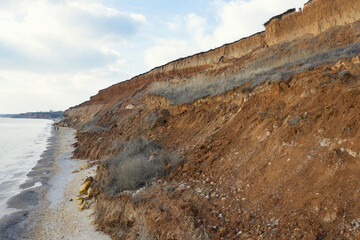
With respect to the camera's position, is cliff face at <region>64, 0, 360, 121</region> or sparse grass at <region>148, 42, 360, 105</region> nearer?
sparse grass at <region>148, 42, 360, 105</region>

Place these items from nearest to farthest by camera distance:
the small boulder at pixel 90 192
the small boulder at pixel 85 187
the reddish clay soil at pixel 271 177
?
the reddish clay soil at pixel 271 177 < the small boulder at pixel 90 192 < the small boulder at pixel 85 187

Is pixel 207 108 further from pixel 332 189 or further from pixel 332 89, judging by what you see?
pixel 332 189

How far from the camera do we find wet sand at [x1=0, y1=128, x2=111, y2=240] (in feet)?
19.5

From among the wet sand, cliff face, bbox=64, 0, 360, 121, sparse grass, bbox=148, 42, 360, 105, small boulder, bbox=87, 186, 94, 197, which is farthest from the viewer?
cliff face, bbox=64, 0, 360, 121

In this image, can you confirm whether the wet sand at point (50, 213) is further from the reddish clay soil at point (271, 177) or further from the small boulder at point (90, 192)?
the reddish clay soil at point (271, 177)

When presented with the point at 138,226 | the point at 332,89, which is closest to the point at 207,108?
the point at 332,89

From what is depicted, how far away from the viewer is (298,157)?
4613mm

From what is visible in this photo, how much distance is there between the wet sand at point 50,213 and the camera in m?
5.95

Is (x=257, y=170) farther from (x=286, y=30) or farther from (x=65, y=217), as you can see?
(x=286, y=30)

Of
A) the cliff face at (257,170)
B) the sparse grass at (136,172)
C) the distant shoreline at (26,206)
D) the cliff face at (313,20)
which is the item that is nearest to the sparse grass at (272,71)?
the cliff face at (257,170)

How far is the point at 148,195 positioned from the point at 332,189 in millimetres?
3952

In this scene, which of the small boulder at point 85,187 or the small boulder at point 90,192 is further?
the small boulder at point 85,187

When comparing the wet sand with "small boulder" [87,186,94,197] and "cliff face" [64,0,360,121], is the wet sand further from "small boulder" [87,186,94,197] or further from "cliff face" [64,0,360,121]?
"cliff face" [64,0,360,121]

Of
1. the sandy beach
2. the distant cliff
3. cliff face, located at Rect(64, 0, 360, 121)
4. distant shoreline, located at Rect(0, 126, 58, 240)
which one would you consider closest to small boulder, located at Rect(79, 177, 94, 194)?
the sandy beach
